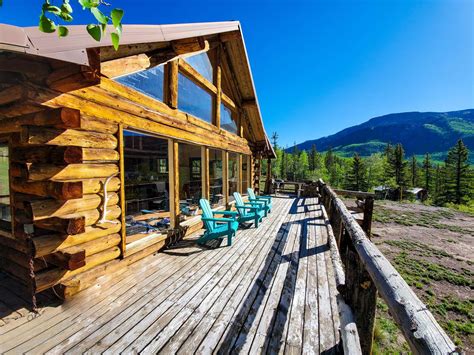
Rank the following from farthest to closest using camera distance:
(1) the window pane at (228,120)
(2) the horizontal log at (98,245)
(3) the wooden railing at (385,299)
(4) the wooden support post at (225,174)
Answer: (1) the window pane at (228,120) < (4) the wooden support post at (225,174) < (2) the horizontal log at (98,245) < (3) the wooden railing at (385,299)

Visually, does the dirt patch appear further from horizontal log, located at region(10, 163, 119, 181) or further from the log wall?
horizontal log, located at region(10, 163, 119, 181)

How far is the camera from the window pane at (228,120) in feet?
25.4

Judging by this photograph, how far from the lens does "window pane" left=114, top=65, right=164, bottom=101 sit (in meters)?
3.81

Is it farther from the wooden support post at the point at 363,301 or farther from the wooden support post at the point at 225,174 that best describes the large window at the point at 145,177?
the wooden support post at the point at 363,301

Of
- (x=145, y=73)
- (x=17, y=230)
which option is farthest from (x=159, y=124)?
(x=17, y=230)

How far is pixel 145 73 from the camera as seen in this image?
4184 mm

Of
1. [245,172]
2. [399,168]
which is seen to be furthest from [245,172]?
[399,168]

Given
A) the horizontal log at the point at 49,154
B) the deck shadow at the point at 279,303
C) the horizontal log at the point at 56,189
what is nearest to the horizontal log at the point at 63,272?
Answer: the horizontal log at the point at 56,189

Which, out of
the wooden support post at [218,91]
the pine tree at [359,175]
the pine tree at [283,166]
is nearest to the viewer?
the wooden support post at [218,91]

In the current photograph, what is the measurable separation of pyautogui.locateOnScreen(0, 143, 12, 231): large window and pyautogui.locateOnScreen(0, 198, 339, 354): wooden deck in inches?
33.2

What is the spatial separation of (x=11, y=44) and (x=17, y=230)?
2556 mm

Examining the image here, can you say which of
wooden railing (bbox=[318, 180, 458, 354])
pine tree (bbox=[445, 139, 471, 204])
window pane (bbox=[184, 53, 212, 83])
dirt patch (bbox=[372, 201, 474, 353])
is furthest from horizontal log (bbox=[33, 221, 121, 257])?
pine tree (bbox=[445, 139, 471, 204])

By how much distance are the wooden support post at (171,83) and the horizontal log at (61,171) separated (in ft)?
6.40

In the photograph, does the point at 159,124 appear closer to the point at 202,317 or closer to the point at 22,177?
the point at 22,177
